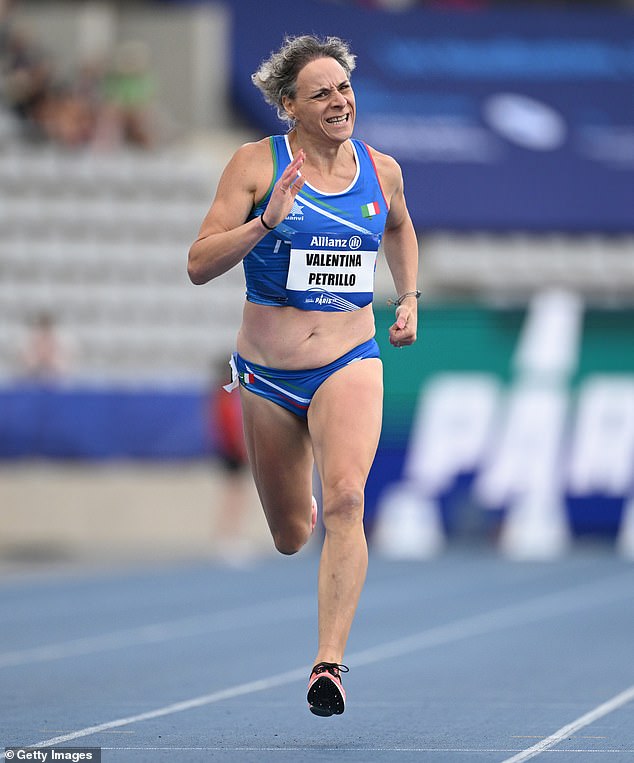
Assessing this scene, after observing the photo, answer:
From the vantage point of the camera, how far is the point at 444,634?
10.1 m

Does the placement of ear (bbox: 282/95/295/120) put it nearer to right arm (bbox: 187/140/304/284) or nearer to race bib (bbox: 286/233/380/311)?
right arm (bbox: 187/140/304/284)

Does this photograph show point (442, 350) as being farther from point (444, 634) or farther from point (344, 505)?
point (344, 505)

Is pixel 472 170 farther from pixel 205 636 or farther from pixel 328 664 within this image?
pixel 328 664

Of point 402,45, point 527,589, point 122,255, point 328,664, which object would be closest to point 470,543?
point 527,589

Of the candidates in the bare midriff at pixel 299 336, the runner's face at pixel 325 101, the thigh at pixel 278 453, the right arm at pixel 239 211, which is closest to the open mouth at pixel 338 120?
the runner's face at pixel 325 101

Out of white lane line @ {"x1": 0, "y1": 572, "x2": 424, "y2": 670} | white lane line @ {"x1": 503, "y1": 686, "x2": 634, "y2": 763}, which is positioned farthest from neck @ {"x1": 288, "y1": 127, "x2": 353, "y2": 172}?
white lane line @ {"x1": 0, "y1": 572, "x2": 424, "y2": 670}

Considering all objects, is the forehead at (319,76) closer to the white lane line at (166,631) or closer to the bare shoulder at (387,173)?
the bare shoulder at (387,173)

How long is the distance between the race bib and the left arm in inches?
7.0

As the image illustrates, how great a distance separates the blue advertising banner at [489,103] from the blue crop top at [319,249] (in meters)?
15.3

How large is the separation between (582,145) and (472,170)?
1.52 metres

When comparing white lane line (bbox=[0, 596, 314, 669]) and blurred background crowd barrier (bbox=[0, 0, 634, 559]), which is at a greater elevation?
blurred background crowd barrier (bbox=[0, 0, 634, 559])

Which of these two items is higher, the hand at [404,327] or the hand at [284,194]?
the hand at [284,194]

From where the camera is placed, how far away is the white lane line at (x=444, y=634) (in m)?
6.48

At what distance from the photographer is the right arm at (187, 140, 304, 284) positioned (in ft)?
18.1
